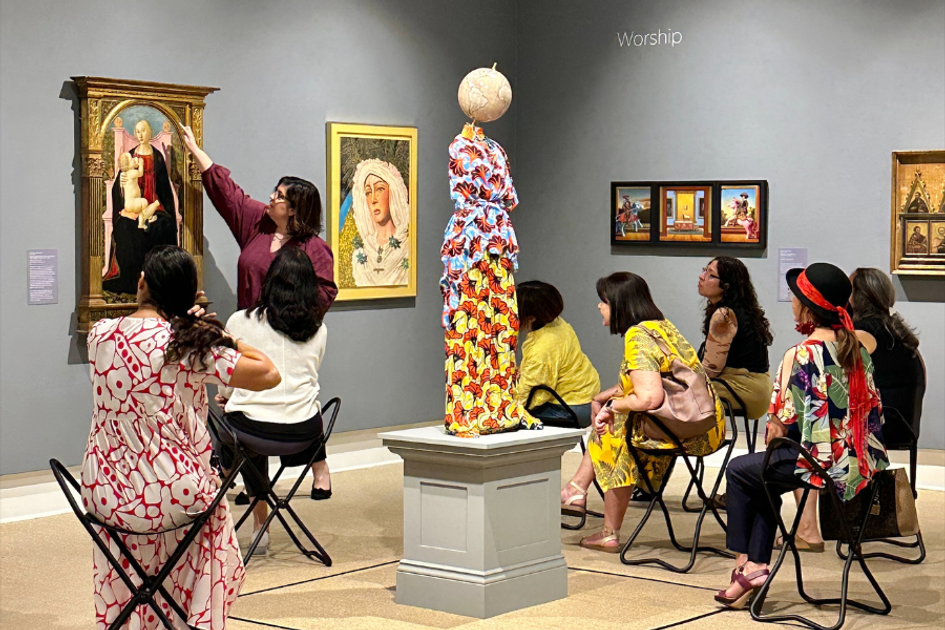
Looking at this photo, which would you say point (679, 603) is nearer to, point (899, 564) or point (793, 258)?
point (899, 564)

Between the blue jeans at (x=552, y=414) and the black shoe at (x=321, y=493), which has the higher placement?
the blue jeans at (x=552, y=414)

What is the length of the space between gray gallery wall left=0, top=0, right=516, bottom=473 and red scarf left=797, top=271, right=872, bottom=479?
4262mm

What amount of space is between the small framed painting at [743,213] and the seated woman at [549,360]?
2.44 meters

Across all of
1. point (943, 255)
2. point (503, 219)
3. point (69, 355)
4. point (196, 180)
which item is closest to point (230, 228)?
point (196, 180)

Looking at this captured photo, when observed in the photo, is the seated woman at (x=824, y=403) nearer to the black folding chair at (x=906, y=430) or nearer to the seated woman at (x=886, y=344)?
the black folding chair at (x=906, y=430)

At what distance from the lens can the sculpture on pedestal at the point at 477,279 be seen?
555 centimetres

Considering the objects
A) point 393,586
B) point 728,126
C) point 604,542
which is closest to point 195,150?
point 393,586

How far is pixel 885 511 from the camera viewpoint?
5582mm

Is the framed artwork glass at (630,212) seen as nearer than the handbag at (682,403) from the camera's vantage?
No

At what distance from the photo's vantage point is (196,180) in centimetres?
817

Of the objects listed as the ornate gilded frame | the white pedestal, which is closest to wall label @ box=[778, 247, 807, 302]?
the white pedestal

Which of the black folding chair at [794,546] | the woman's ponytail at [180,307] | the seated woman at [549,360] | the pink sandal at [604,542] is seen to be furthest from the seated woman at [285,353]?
the woman's ponytail at [180,307]

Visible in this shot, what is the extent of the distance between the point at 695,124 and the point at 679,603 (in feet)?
15.7

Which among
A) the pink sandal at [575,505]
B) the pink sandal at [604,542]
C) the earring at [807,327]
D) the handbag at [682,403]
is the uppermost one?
the earring at [807,327]
